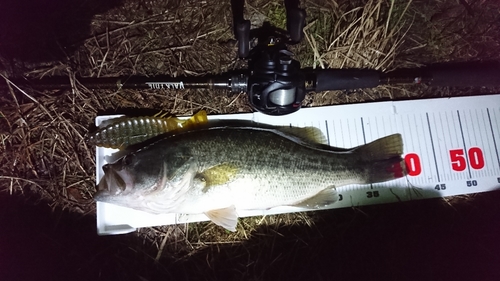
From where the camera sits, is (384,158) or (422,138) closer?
(384,158)

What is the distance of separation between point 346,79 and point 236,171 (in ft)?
3.00

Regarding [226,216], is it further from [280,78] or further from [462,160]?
[462,160]

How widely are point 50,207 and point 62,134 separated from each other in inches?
19.3

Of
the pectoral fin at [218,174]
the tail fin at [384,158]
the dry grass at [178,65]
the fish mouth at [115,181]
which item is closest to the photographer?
the fish mouth at [115,181]

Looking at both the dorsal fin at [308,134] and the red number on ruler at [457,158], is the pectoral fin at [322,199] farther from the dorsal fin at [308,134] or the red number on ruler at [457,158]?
the red number on ruler at [457,158]

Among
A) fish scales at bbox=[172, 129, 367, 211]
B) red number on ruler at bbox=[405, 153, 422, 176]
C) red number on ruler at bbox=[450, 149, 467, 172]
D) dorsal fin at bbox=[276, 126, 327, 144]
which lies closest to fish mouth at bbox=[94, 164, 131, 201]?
fish scales at bbox=[172, 129, 367, 211]

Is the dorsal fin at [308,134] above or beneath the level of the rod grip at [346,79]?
beneath

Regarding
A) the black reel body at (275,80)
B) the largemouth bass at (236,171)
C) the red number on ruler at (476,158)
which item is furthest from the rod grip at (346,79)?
the red number on ruler at (476,158)

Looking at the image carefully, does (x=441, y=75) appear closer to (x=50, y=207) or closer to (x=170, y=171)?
(x=170, y=171)

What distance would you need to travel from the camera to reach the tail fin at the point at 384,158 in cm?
219

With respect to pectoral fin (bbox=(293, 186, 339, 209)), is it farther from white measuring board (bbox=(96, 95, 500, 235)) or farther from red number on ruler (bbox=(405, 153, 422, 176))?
red number on ruler (bbox=(405, 153, 422, 176))

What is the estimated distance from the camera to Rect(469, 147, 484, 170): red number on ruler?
2.42m

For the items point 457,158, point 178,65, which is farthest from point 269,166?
point 457,158

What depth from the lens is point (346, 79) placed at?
224cm
